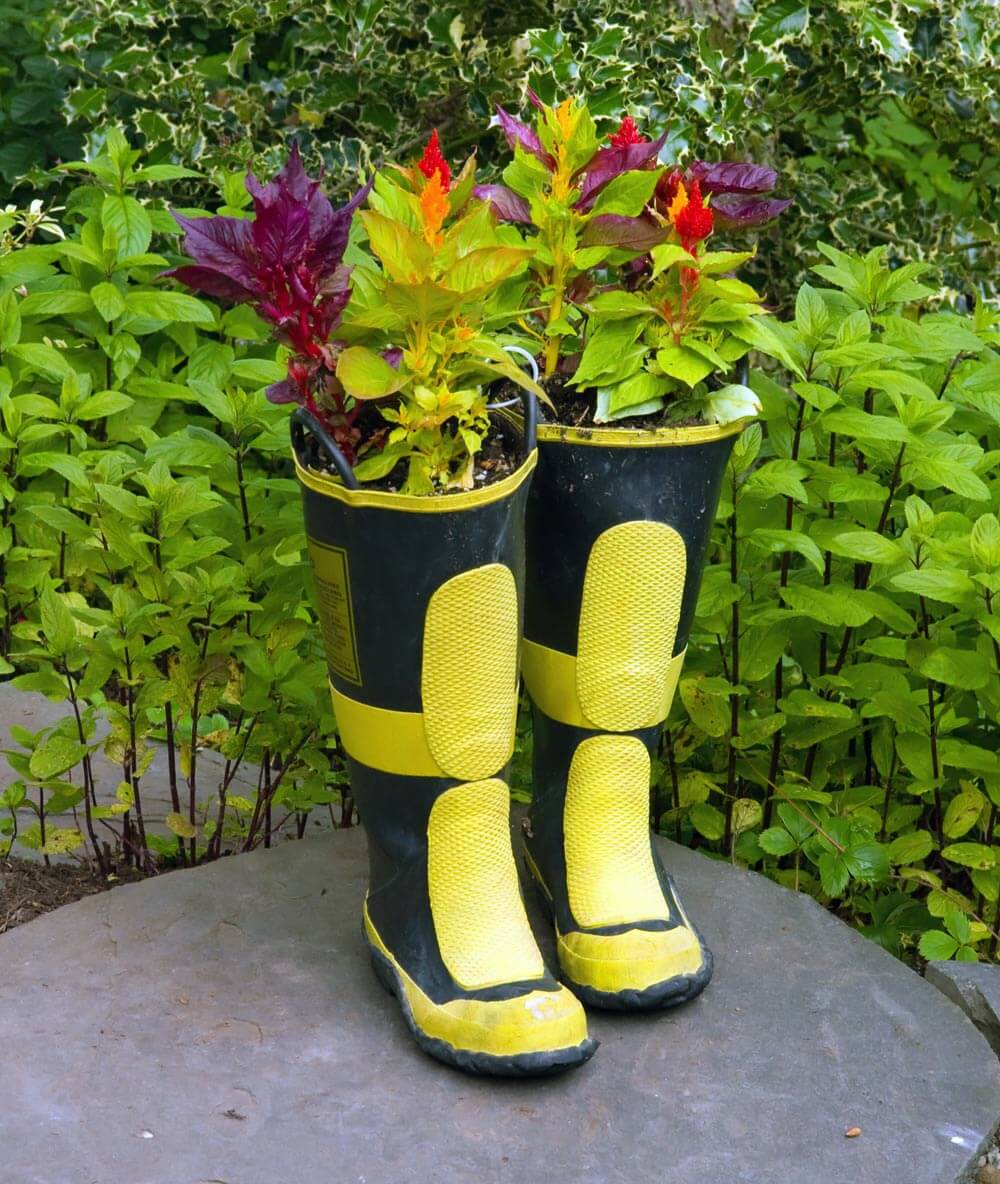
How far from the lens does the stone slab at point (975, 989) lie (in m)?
1.88

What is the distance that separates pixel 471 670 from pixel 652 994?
46 centimetres

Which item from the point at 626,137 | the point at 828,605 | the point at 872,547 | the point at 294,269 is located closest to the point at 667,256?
the point at 626,137

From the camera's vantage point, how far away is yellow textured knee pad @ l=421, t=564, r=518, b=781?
1.61 metres

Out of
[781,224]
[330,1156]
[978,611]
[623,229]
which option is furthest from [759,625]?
[781,224]

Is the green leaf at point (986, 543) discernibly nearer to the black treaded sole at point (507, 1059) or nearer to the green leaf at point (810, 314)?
the green leaf at point (810, 314)

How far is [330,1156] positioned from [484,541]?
67cm

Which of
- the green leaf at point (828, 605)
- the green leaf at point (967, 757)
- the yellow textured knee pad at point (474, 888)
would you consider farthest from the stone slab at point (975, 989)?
the yellow textured knee pad at point (474, 888)

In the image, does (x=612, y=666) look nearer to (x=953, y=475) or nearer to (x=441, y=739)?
(x=441, y=739)

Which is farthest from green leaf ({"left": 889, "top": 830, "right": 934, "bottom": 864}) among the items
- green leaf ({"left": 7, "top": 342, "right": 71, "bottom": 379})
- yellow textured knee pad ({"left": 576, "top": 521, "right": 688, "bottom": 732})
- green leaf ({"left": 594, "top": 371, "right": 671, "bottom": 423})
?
green leaf ({"left": 7, "top": 342, "right": 71, "bottom": 379})

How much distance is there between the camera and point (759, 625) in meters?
2.21

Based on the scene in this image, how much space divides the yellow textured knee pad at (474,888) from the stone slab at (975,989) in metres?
0.61

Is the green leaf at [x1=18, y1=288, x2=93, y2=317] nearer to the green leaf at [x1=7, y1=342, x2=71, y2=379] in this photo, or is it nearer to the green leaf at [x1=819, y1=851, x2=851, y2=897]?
the green leaf at [x1=7, y1=342, x2=71, y2=379]

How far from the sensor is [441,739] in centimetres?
167

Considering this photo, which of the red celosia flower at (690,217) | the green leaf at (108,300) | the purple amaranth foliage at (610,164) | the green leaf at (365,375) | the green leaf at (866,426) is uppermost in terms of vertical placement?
the purple amaranth foliage at (610,164)
